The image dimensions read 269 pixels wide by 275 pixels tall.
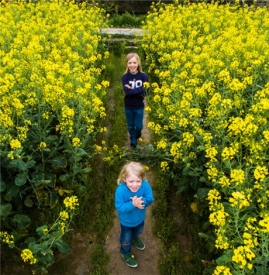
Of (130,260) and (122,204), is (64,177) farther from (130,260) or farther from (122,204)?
(130,260)

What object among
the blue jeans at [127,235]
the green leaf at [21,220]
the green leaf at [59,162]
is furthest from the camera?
the green leaf at [59,162]

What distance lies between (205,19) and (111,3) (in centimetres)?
735

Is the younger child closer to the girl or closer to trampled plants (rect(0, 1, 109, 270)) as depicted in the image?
trampled plants (rect(0, 1, 109, 270))

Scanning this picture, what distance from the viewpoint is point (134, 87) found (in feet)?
15.8

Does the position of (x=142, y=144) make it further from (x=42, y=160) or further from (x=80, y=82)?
(x=42, y=160)

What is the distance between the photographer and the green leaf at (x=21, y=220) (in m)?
3.53

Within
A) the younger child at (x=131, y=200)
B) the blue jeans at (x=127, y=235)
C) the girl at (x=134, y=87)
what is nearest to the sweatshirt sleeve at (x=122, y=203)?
the younger child at (x=131, y=200)

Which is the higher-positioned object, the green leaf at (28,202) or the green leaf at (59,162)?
the green leaf at (59,162)

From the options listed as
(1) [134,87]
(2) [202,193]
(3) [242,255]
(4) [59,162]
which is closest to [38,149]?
(4) [59,162]

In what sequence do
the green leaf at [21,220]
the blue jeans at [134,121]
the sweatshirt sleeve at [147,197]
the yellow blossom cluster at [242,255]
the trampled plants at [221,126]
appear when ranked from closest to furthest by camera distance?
1. the yellow blossom cluster at [242,255]
2. the trampled plants at [221,126]
3. the sweatshirt sleeve at [147,197]
4. the green leaf at [21,220]
5. the blue jeans at [134,121]

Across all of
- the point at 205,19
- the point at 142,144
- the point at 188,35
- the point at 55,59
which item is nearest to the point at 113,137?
the point at 142,144

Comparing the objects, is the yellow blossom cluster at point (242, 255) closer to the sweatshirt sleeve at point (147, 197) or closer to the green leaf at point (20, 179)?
the sweatshirt sleeve at point (147, 197)

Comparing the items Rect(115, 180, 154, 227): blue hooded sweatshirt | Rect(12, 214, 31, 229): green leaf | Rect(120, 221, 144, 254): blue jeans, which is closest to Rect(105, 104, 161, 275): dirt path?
Rect(120, 221, 144, 254): blue jeans

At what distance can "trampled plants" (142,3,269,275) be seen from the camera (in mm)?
2684
